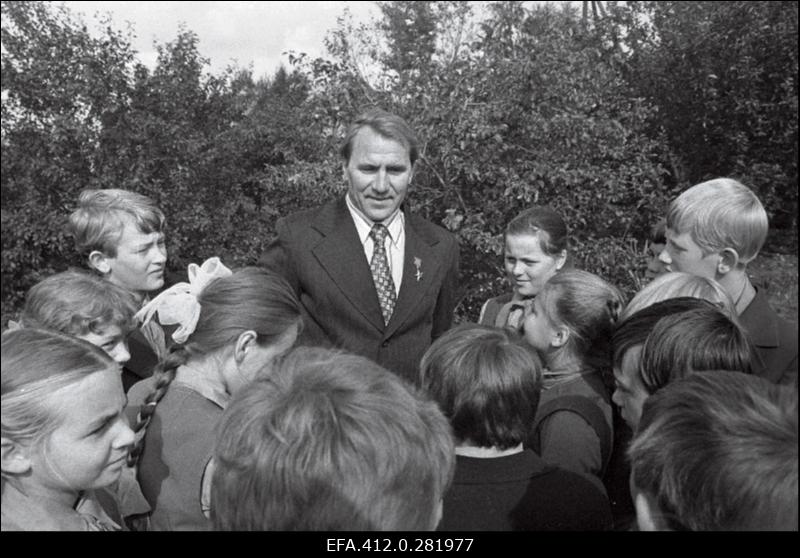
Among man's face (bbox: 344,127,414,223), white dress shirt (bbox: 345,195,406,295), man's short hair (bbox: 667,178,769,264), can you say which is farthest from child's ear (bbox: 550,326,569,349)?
man's face (bbox: 344,127,414,223)

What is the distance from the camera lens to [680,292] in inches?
102

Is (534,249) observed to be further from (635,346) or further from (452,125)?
(452,125)

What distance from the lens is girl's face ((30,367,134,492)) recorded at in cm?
174

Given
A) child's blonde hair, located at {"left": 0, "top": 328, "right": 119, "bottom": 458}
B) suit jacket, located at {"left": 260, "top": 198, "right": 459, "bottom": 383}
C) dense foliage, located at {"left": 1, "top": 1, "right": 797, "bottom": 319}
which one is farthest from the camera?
dense foliage, located at {"left": 1, "top": 1, "right": 797, "bottom": 319}

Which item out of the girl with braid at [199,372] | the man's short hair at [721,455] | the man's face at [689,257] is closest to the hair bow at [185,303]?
the girl with braid at [199,372]

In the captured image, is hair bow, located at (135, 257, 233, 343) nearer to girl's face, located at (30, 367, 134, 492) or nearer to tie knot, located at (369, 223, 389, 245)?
girl's face, located at (30, 367, 134, 492)

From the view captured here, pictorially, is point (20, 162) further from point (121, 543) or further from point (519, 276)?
point (121, 543)

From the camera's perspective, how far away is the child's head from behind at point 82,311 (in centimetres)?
279

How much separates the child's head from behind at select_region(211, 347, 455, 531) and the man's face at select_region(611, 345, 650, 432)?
0.95 m

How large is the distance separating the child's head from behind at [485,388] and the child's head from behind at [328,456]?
2.06ft

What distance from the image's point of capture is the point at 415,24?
39.7 ft

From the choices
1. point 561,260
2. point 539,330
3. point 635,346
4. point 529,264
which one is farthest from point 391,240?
point 635,346

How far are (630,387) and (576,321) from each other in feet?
1.84

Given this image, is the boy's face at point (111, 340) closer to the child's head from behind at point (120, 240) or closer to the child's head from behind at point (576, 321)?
the child's head from behind at point (120, 240)
